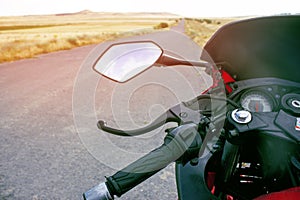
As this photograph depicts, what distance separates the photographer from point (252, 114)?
105 centimetres

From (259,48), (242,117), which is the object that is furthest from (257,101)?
(259,48)

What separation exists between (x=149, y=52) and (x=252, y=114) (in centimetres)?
56

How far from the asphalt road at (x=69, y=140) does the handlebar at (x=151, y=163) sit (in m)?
0.26

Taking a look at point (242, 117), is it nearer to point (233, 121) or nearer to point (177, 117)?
point (233, 121)

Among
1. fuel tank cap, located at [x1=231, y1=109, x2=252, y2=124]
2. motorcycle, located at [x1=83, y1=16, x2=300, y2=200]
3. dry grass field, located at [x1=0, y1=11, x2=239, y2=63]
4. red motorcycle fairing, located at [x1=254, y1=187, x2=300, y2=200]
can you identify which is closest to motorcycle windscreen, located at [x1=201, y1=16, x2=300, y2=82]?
motorcycle, located at [x1=83, y1=16, x2=300, y2=200]

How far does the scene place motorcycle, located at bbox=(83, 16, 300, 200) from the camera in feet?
3.12

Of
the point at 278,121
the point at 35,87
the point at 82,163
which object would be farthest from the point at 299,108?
the point at 35,87

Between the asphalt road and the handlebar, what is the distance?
26 centimetres

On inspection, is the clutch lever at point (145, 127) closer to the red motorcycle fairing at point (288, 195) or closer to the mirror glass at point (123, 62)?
the mirror glass at point (123, 62)

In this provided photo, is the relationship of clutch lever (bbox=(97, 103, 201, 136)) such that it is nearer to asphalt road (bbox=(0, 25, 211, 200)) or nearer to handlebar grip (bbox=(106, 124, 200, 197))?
asphalt road (bbox=(0, 25, 211, 200))

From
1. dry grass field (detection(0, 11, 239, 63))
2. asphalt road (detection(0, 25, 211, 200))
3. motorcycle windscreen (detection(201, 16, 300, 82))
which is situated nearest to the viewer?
motorcycle windscreen (detection(201, 16, 300, 82))

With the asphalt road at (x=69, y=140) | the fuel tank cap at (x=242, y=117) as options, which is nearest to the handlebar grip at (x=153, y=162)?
the fuel tank cap at (x=242, y=117)

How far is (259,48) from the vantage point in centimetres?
163

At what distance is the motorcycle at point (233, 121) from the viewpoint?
Result: 0.95 metres
